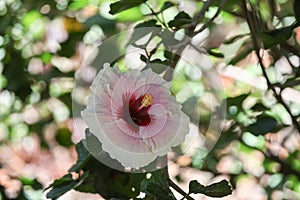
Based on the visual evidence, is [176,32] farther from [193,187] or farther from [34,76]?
[34,76]

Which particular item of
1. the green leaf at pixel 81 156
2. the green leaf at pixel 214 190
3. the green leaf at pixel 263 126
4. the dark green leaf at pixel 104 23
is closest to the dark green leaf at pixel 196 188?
the green leaf at pixel 214 190

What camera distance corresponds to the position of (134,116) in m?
0.60

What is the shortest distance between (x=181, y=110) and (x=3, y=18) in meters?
0.91

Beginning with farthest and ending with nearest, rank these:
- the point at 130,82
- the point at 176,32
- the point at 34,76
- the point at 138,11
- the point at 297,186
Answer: the point at 34,76
the point at 138,11
the point at 297,186
the point at 176,32
the point at 130,82

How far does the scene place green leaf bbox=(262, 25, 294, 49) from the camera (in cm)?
81

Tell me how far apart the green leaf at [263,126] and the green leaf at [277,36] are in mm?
184

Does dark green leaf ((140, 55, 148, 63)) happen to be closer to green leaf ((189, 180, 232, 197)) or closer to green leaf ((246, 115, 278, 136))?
green leaf ((189, 180, 232, 197))

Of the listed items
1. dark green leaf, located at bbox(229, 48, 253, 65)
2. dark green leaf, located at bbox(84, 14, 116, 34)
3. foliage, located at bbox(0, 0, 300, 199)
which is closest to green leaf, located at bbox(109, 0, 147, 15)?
foliage, located at bbox(0, 0, 300, 199)

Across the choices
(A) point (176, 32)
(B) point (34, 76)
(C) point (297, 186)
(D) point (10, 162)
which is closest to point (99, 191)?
(A) point (176, 32)

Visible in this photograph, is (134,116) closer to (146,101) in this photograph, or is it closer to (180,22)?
(146,101)

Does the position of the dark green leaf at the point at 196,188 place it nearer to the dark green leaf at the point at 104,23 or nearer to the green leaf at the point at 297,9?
the green leaf at the point at 297,9

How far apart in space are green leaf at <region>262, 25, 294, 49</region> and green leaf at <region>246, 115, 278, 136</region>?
0.18 meters

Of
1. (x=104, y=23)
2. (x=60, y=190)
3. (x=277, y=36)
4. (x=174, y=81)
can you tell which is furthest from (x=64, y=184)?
(x=104, y=23)

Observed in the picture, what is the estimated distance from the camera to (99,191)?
90 centimetres
